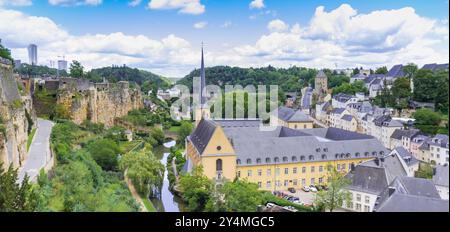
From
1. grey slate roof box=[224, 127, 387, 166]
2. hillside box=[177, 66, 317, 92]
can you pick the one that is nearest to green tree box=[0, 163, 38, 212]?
grey slate roof box=[224, 127, 387, 166]

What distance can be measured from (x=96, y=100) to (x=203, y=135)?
9.86 meters

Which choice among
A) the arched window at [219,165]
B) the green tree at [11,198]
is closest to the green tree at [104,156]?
the arched window at [219,165]

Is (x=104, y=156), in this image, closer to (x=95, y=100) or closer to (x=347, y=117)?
(x=95, y=100)

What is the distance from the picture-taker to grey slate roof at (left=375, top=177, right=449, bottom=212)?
3.24 meters

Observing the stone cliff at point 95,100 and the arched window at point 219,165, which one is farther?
the stone cliff at point 95,100

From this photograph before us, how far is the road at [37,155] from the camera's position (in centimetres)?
810

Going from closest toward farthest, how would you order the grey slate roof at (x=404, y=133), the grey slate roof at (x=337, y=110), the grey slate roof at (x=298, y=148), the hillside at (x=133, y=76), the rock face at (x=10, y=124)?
the rock face at (x=10, y=124)
the grey slate roof at (x=404, y=133)
the grey slate roof at (x=298, y=148)
the grey slate roof at (x=337, y=110)
the hillside at (x=133, y=76)

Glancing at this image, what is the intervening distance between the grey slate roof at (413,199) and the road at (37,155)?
5.68 m

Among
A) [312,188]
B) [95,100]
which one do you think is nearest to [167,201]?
[312,188]

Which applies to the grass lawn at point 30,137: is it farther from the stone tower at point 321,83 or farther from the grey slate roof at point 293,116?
the stone tower at point 321,83
